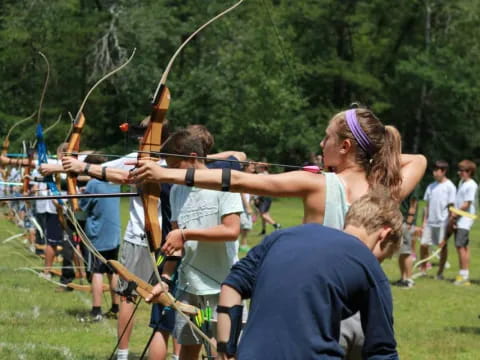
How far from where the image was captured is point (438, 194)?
465 inches

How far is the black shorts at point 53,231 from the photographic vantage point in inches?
417

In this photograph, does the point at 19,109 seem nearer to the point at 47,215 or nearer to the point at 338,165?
the point at 47,215

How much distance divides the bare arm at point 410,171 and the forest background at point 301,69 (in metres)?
23.9

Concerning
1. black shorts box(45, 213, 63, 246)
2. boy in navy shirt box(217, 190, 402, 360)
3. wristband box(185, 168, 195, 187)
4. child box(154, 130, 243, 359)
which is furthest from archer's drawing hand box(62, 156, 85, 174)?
black shorts box(45, 213, 63, 246)

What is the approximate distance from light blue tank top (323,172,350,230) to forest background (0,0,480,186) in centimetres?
2448

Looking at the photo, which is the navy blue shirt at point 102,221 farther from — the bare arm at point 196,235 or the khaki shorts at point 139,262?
the bare arm at point 196,235

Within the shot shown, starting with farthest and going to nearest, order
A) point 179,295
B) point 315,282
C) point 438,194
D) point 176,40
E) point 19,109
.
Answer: point 19,109
point 176,40
point 438,194
point 179,295
point 315,282

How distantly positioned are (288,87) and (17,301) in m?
29.3

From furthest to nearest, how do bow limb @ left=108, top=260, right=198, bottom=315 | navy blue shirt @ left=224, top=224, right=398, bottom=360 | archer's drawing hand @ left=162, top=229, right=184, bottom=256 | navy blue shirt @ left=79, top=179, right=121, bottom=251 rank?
1. navy blue shirt @ left=79, top=179, right=121, bottom=251
2. archer's drawing hand @ left=162, top=229, right=184, bottom=256
3. bow limb @ left=108, top=260, right=198, bottom=315
4. navy blue shirt @ left=224, top=224, right=398, bottom=360

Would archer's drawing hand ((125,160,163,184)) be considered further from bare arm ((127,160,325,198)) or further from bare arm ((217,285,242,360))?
bare arm ((217,285,242,360))

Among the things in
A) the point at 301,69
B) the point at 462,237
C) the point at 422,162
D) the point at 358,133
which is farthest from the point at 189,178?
the point at 301,69

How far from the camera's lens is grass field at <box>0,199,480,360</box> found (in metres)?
6.62

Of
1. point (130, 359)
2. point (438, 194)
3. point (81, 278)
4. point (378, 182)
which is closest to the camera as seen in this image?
point (378, 182)

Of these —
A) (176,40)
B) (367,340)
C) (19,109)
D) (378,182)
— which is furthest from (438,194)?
(19,109)
